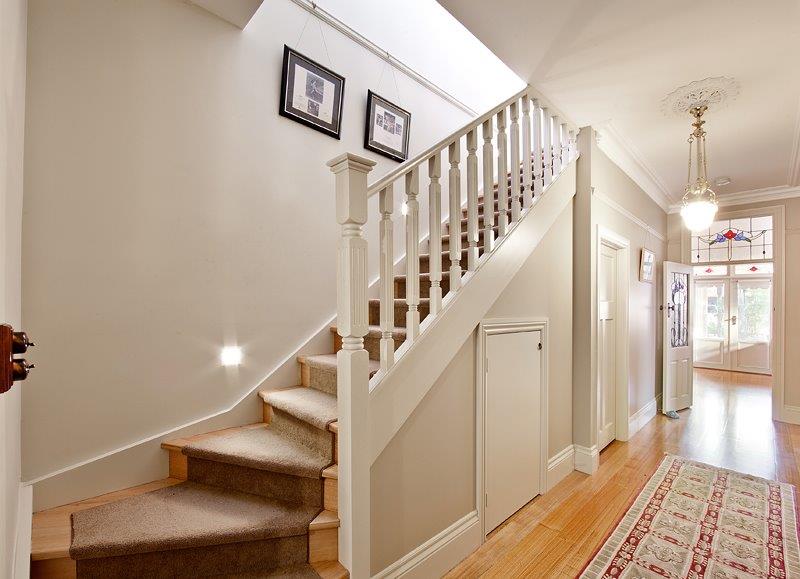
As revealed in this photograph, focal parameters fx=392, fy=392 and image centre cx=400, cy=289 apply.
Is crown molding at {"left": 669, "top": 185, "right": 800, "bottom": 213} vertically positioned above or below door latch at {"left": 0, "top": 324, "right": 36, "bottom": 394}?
above

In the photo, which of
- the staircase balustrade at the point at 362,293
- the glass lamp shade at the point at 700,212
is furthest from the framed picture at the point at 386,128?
the glass lamp shade at the point at 700,212

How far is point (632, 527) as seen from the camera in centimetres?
238

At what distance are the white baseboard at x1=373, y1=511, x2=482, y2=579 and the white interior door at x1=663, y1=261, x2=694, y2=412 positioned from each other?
389 cm

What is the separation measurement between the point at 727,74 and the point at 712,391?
217 inches

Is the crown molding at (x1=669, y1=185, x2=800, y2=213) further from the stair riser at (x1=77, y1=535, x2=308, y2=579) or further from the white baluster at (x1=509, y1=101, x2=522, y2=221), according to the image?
the stair riser at (x1=77, y1=535, x2=308, y2=579)

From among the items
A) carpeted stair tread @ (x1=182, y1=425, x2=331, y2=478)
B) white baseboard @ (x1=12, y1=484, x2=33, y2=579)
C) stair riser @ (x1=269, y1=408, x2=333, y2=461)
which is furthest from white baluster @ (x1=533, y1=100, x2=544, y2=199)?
white baseboard @ (x1=12, y1=484, x2=33, y2=579)

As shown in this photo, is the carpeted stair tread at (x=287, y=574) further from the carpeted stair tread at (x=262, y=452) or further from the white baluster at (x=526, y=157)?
the white baluster at (x=526, y=157)

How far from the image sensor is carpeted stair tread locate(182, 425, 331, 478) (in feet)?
5.58

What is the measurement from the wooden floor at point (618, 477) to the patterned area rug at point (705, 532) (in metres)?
0.11

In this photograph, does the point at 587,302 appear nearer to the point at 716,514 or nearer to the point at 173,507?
the point at 716,514

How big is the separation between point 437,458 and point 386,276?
3.14 ft

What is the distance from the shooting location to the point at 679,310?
204 inches

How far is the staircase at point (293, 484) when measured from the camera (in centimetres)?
148

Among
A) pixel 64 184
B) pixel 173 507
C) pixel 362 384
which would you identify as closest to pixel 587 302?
pixel 362 384
